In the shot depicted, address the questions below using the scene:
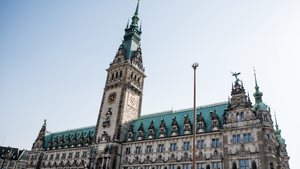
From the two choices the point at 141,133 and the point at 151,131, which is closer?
the point at 151,131

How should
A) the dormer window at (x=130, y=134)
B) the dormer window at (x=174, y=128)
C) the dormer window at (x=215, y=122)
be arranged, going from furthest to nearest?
the dormer window at (x=130, y=134)
the dormer window at (x=174, y=128)
the dormer window at (x=215, y=122)

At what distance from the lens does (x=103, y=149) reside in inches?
2638

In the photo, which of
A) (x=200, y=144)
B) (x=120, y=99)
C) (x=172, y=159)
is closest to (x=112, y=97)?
(x=120, y=99)

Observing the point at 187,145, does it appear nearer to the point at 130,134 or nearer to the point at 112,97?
the point at 130,134

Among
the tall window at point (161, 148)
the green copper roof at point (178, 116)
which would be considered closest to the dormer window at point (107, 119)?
the green copper roof at point (178, 116)

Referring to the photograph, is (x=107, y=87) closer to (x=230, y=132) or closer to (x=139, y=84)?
(x=139, y=84)

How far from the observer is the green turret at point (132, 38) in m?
83.8

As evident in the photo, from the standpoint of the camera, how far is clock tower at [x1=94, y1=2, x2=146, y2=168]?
66350 mm

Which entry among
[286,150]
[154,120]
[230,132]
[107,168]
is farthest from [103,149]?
[286,150]

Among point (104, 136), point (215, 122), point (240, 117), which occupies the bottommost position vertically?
point (104, 136)

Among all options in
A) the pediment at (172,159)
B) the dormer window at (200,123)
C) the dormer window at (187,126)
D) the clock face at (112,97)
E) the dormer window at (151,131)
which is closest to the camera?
the dormer window at (200,123)

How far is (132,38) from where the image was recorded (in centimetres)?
8744

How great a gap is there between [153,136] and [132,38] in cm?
3965

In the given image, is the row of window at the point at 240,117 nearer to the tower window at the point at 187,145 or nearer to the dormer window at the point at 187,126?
the dormer window at the point at 187,126
